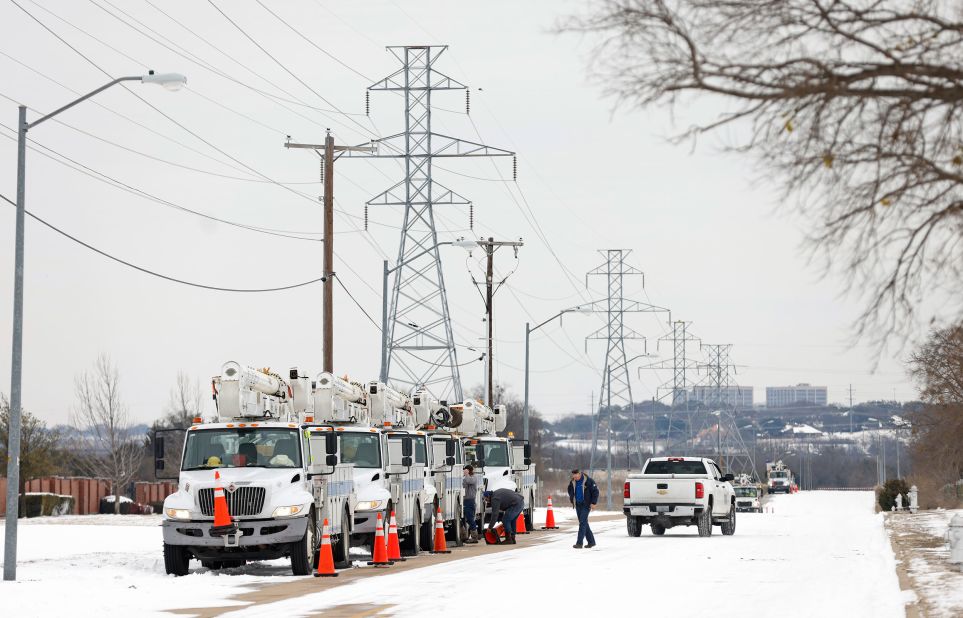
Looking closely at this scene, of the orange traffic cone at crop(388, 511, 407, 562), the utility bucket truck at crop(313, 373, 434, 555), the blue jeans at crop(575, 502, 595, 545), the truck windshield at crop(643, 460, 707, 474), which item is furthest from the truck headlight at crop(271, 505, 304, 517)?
the truck windshield at crop(643, 460, 707, 474)

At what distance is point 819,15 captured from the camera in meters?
13.6

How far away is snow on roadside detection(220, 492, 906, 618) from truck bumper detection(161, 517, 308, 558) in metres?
1.68

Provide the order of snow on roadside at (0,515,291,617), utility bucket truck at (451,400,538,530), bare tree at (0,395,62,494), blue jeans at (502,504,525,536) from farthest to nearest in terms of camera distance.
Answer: bare tree at (0,395,62,494), utility bucket truck at (451,400,538,530), blue jeans at (502,504,525,536), snow on roadside at (0,515,291,617)

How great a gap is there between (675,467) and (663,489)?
87cm

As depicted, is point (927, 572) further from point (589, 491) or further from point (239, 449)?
point (239, 449)

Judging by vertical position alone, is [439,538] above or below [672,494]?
below

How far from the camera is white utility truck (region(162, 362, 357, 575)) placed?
81.1ft

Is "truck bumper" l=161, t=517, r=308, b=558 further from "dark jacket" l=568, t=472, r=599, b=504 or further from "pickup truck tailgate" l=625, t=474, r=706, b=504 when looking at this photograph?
"pickup truck tailgate" l=625, t=474, r=706, b=504

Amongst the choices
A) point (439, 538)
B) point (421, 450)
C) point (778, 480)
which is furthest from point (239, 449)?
point (778, 480)

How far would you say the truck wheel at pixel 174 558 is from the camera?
81.8ft

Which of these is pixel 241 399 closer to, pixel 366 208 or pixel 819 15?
pixel 819 15

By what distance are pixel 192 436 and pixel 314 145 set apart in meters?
16.9

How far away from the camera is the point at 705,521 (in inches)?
1524

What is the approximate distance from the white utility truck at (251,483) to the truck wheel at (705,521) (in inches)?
544
